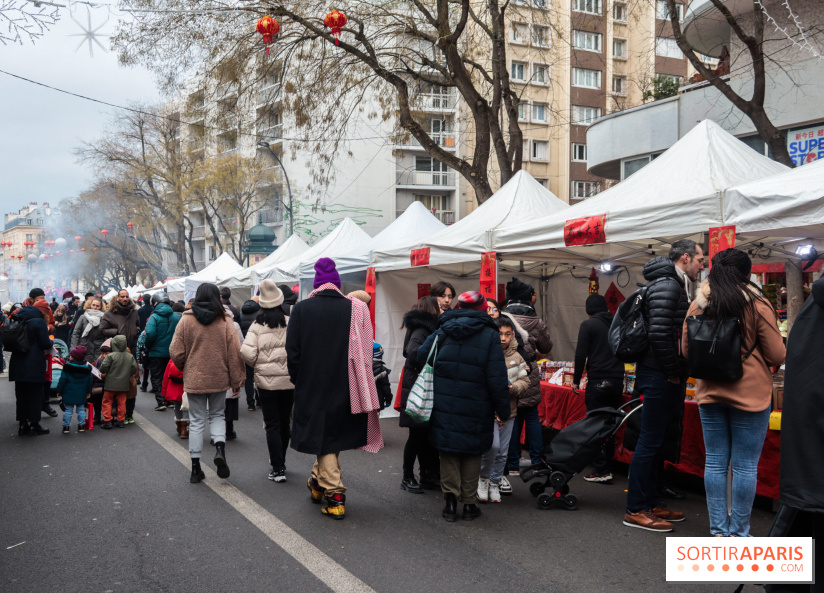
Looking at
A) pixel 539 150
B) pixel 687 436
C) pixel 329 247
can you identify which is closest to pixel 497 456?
pixel 687 436

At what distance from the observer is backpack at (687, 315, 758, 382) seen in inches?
165

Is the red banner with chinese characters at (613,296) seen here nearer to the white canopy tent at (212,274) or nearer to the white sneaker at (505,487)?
the white sneaker at (505,487)

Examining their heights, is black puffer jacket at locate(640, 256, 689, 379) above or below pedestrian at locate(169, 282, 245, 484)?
above

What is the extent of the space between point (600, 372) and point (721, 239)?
5.54 ft

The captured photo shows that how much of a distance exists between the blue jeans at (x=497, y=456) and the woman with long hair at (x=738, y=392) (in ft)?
5.94

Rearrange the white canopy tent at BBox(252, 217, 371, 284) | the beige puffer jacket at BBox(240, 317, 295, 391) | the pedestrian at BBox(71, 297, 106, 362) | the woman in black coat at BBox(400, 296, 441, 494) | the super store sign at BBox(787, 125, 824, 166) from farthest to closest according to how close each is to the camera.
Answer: the white canopy tent at BBox(252, 217, 371, 284) → the super store sign at BBox(787, 125, 824, 166) → the pedestrian at BBox(71, 297, 106, 362) → the beige puffer jacket at BBox(240, 317, 295, 391) → the woman in black coat at BBox(400, 296, 441, 494)

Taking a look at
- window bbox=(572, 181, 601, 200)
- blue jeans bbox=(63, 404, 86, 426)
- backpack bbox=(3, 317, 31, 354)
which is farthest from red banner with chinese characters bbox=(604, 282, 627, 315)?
window bbox=(572, 181, 601, 200)

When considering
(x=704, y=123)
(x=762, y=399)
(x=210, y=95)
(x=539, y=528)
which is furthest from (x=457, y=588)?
(x=210, y=95)

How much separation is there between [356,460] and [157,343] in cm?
463

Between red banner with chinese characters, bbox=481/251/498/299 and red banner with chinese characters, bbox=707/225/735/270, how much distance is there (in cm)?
296

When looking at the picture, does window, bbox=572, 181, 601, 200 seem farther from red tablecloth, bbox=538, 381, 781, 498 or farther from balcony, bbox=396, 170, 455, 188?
red tablecloth, bbox=538, 381, 781, 498

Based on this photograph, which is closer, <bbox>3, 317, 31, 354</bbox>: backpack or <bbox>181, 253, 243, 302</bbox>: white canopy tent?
<bbox>3, 317, 31, 354</bbox>: backpack

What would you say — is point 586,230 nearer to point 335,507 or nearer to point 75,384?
point 335,507

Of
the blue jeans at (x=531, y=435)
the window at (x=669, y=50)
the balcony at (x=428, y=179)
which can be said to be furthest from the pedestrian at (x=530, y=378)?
the balcony at (x=428, y=179)
